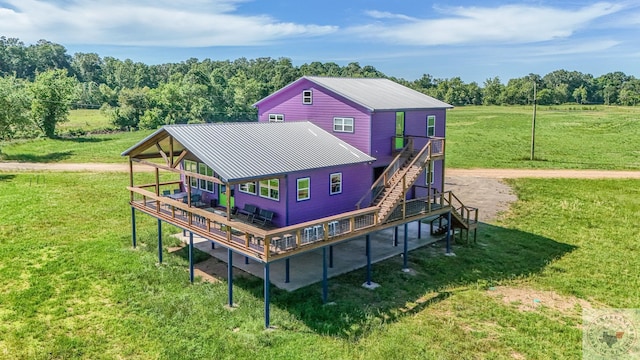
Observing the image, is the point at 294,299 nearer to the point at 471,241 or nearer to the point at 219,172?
the point at 219,172

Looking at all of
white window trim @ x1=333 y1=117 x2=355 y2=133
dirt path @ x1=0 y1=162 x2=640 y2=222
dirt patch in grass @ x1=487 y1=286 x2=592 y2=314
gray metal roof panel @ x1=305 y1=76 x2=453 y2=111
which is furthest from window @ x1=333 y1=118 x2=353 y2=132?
dirt path @ x1=0 y1=162 x2=640 y2=222

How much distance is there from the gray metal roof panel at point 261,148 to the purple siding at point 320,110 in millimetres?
498

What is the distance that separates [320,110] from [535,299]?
12.0m

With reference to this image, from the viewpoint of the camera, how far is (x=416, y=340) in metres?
13.4

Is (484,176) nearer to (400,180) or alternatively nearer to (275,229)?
(400,180)

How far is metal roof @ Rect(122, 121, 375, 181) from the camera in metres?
16.0

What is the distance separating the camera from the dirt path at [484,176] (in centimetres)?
3041

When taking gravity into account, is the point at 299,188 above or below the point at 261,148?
below

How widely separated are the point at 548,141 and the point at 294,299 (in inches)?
2048

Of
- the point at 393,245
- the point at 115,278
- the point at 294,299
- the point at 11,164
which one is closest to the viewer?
the point at 294,299

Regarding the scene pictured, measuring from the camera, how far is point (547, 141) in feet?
191

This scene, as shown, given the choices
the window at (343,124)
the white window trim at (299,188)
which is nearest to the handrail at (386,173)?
the white window trim at (299,188)

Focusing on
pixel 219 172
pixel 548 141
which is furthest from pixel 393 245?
pixel 548 141

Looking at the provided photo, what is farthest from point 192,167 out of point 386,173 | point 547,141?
point 547,141
